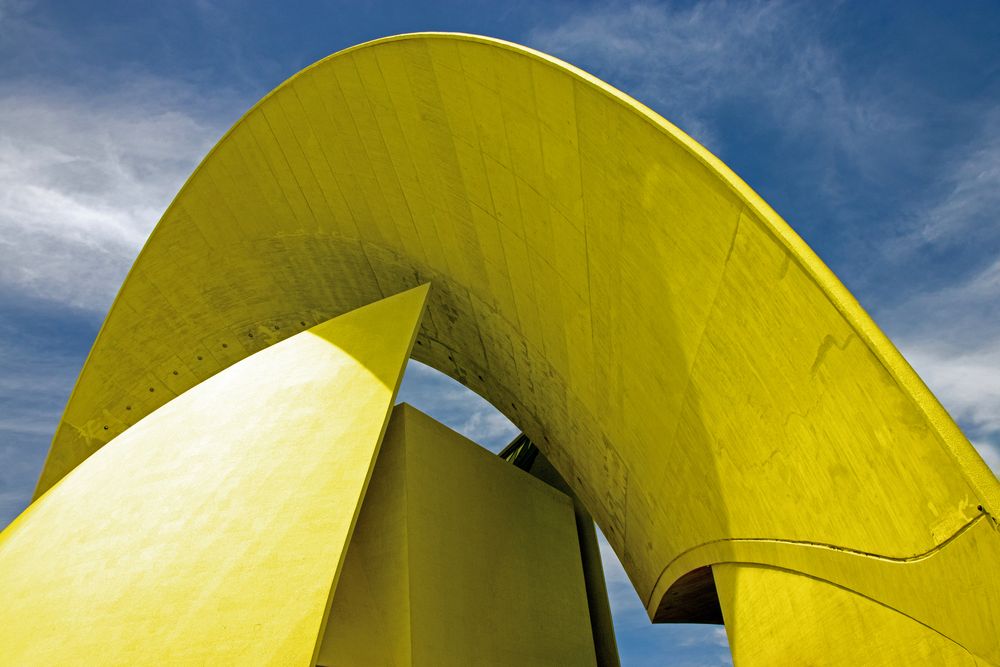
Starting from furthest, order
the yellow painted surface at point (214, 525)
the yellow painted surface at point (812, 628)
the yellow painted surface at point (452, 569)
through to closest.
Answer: the yellow painted surface at point (452, 569) → the yellow painted surface at point (214, 525) → the yellow painted surface at point (812, 628)

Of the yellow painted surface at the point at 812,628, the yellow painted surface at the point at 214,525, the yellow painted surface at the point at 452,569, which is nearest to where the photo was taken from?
the yellow painted surface at the point at 812,628

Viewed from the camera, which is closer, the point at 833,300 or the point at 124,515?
the point at 833,300

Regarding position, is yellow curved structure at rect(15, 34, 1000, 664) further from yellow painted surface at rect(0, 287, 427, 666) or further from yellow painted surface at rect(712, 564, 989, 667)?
yellow painted surface at rect(0, 287, 427, 666)

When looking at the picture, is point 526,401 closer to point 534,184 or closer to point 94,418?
point 534,184

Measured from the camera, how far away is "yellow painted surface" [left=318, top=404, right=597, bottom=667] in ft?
22.9

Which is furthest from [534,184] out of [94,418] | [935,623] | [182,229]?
[94,418]

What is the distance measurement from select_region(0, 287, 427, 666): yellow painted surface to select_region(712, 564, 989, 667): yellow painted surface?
9.99 ft

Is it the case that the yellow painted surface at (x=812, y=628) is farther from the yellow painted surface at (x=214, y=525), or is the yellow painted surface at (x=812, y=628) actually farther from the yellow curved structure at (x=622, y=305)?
the yellow painted surface at (x=214, y=525)

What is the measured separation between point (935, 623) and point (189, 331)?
41.8 feet

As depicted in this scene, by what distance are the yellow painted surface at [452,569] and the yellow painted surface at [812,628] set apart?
3.27m

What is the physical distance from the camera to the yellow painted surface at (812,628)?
10.4 feet

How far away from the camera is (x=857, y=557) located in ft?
11.6

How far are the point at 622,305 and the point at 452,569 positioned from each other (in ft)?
13.2

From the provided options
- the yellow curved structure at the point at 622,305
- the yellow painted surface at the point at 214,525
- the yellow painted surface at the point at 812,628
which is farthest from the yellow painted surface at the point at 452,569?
the yellow painted surface at the point at 812,628
